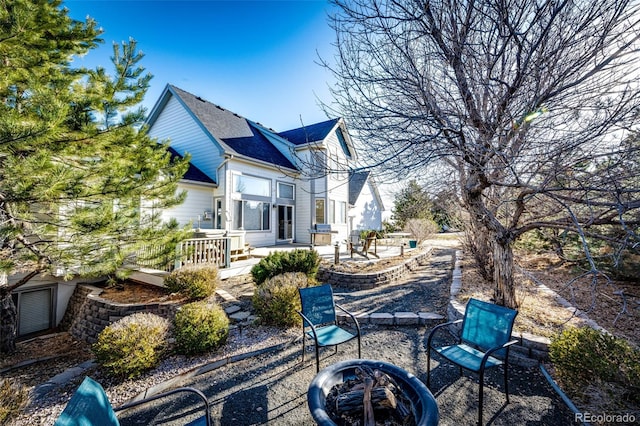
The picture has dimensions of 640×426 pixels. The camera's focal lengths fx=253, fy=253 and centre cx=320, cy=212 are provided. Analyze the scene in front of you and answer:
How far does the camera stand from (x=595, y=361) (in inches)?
103

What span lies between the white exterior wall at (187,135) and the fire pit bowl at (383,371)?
1080 cm

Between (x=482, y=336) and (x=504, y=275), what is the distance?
1951 mm

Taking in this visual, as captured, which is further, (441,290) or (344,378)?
(441,290)

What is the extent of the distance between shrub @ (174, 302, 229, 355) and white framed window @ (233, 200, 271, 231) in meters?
7.60

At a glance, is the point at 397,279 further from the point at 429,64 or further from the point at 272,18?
the point at 272,18

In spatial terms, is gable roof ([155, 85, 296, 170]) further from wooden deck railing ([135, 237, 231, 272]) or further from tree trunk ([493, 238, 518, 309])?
tree trunk ([493, 238, 518, 309])

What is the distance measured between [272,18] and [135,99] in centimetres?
490

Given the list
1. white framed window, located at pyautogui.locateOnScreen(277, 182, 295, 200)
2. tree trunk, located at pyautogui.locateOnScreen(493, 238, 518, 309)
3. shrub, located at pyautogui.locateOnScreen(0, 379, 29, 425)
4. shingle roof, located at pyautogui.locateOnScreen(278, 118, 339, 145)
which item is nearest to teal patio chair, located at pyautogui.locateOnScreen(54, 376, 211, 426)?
shrub, located at pyautogui.locateOnScreen(0, 379, 29, 425)

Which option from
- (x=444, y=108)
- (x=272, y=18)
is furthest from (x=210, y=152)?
(x=444, y=108)

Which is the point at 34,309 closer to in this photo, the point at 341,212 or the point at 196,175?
the point at 196,175

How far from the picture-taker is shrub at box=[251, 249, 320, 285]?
687 centimetres

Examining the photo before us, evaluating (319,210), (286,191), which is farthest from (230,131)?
(319,210)

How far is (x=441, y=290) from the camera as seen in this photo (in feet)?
24.1

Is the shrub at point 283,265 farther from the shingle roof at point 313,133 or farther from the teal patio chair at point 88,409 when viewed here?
the shingle roof at point 313,133
